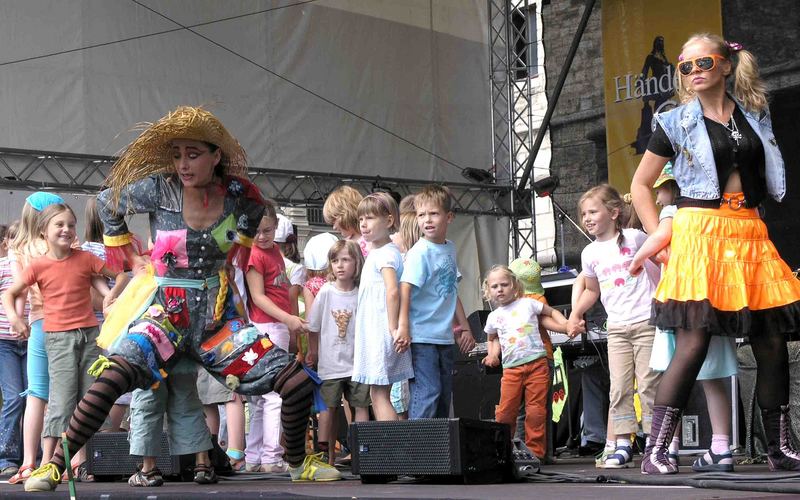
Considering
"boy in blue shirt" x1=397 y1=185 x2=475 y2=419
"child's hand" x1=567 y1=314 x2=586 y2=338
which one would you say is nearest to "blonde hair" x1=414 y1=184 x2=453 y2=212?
"boy in blue shirt" x1=397 y1=185 x2=475 y2=419

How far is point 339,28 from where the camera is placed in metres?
A: 12.0

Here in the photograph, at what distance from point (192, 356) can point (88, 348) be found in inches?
64.6

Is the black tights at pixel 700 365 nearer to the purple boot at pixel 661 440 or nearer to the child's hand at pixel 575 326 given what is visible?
the purple boot at pixel 661 440

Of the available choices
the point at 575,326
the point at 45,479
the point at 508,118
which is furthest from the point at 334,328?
the point at 508,118

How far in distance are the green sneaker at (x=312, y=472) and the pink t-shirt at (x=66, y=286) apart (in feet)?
6.11

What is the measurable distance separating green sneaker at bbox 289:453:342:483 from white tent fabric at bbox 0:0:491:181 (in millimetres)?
5598

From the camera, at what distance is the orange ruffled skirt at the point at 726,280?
444cm

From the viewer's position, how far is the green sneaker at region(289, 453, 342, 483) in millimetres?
5176

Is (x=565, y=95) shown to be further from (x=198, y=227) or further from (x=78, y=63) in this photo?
(x=198, y=227)

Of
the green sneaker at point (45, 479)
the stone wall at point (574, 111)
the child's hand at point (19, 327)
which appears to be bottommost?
the green sneaker at point (45, 479)

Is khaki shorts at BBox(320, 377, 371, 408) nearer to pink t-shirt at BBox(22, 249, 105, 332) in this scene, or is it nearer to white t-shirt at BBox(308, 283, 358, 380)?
white t-shirt at BBox(308, 283, 358, 380)

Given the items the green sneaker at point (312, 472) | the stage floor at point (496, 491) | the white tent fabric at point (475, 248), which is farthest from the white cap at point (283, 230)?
the white tent fabric at point (475, 248)

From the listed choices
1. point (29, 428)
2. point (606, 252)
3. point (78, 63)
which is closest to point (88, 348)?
point (29, 428)

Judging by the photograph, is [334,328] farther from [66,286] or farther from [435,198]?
[66,286]
